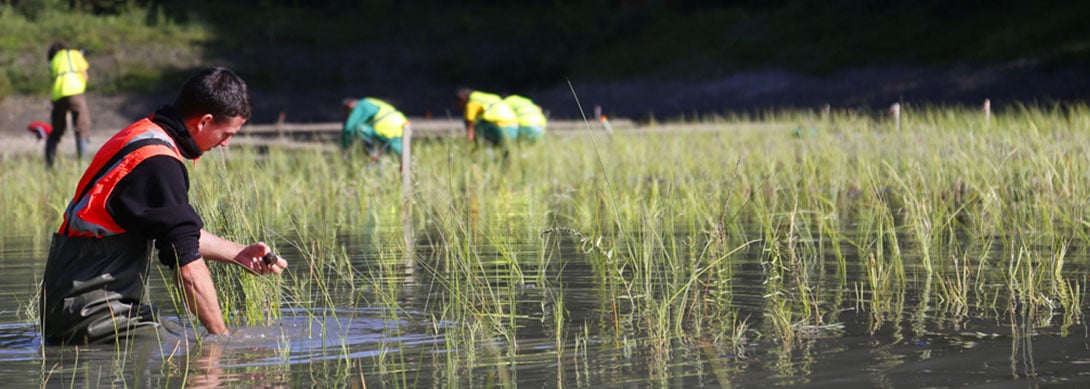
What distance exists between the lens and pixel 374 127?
15922 mm

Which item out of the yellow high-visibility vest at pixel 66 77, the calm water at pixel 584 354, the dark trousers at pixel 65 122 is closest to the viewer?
the calm water at pixel 584 354

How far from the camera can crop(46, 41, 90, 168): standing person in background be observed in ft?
55.6

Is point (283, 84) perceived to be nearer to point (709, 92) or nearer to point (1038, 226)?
point (709, 92)

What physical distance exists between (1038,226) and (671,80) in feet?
82.8

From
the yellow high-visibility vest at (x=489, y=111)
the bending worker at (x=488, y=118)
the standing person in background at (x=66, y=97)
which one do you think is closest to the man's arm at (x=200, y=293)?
the bending worker at (x=488, y=118)

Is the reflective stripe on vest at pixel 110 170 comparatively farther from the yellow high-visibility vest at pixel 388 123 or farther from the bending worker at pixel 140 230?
the yellow high-visibility vest at pixel 388 123

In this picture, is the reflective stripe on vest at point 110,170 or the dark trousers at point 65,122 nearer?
the reflective stripe on vest at point 110,170

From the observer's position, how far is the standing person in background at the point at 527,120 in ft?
58.0

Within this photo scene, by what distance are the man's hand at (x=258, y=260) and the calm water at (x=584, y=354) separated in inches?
13.4

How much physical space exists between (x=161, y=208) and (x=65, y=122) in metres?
12.2

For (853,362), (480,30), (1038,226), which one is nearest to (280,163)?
(1038,226)

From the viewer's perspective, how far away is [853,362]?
5297mm

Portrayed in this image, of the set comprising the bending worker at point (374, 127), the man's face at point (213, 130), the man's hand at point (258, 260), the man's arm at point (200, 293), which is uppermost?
the bending worker at point (374, 127)

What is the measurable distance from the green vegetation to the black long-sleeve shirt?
713mm
